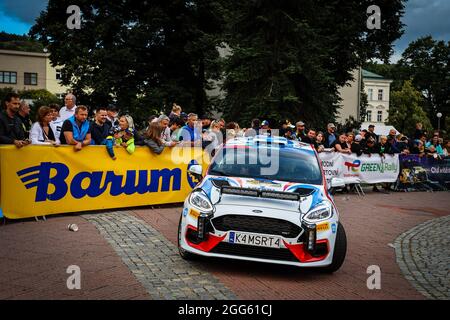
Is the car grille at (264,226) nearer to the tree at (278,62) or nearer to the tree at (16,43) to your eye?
the tree at (278,62)

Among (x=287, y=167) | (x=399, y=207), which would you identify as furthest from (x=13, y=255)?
(x=399, y=207)

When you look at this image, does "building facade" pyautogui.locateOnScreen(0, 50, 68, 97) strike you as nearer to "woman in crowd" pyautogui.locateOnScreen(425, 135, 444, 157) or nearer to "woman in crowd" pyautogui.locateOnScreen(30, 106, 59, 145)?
"woman in crowd" pyautogui.locateOnScreen(425, 135, 444, 157)

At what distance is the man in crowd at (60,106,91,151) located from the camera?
9.87 meters

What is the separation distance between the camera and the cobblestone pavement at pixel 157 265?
17.8 ft

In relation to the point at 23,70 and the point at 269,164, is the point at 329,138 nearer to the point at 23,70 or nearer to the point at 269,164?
the point at 269,164

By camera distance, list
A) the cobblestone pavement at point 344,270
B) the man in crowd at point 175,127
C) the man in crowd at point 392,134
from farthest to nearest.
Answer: the man in crowd at point 392,134, the man in crowd at point 175,127, the cobblestone pavement at point 344,270

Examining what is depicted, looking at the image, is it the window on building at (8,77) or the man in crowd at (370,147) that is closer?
the man in crowd at (370,147)

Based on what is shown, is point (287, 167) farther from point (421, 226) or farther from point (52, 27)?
point (52, 27)

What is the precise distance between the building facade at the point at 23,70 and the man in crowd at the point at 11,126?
8209 cm

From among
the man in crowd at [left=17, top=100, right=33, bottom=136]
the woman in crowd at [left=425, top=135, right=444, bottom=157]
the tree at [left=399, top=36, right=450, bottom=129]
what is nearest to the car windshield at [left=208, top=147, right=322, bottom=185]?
the man in crowd at [left=17, top=100, right=33, bottom=136]

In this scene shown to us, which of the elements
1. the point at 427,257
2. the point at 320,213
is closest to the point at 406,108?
the point at 427,257

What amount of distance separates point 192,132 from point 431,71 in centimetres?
8054

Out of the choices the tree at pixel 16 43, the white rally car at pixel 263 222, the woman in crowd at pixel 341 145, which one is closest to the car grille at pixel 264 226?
the white rally car at pixel 263 222

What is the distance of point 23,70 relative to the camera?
87562 millimetres
